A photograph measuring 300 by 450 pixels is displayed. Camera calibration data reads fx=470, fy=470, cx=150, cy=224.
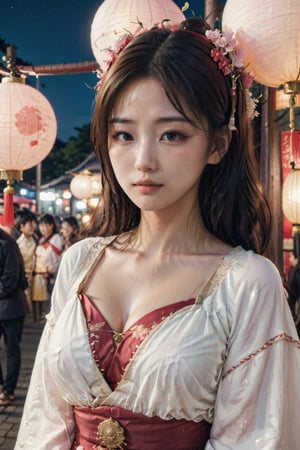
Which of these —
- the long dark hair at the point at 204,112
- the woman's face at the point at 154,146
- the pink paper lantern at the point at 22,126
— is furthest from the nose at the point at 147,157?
the pink paper lantern at the point at 22,126

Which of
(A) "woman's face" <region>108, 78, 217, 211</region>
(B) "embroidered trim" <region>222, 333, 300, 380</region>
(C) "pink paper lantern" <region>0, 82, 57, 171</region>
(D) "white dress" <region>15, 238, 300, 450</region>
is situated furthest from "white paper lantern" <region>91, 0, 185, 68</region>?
(B) "embroidered trim" <region>222, 333, 300, 380</region>

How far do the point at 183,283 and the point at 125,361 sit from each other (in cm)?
37

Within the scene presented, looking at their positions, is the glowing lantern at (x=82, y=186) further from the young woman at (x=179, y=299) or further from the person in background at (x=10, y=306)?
the young woman at (x=179, y=299)

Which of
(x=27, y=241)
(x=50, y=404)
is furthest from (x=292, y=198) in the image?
(x=27, y=241)

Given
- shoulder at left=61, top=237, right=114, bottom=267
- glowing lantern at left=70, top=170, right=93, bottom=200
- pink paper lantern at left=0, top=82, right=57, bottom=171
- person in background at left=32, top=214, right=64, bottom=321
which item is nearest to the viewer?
shoulder at left=61, top=237, right=114, bottom=267

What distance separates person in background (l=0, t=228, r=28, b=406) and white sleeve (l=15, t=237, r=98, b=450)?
4.07m

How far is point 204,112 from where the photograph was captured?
170 centimetres

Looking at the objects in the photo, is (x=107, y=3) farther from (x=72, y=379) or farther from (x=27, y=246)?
(x=27, y=246)

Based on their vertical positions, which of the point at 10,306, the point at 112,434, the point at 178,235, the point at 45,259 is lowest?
the point at 10,306

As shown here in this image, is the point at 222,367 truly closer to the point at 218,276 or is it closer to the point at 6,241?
the point at 218,276

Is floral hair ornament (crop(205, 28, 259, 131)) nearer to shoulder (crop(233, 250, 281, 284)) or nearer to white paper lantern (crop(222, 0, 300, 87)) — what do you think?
white paper lantern (crop(222, 0, 300, 87))

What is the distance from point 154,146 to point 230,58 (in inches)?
19.3

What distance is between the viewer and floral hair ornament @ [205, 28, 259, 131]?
1.76 metres

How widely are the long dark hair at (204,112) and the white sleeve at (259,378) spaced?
13.4 inches
